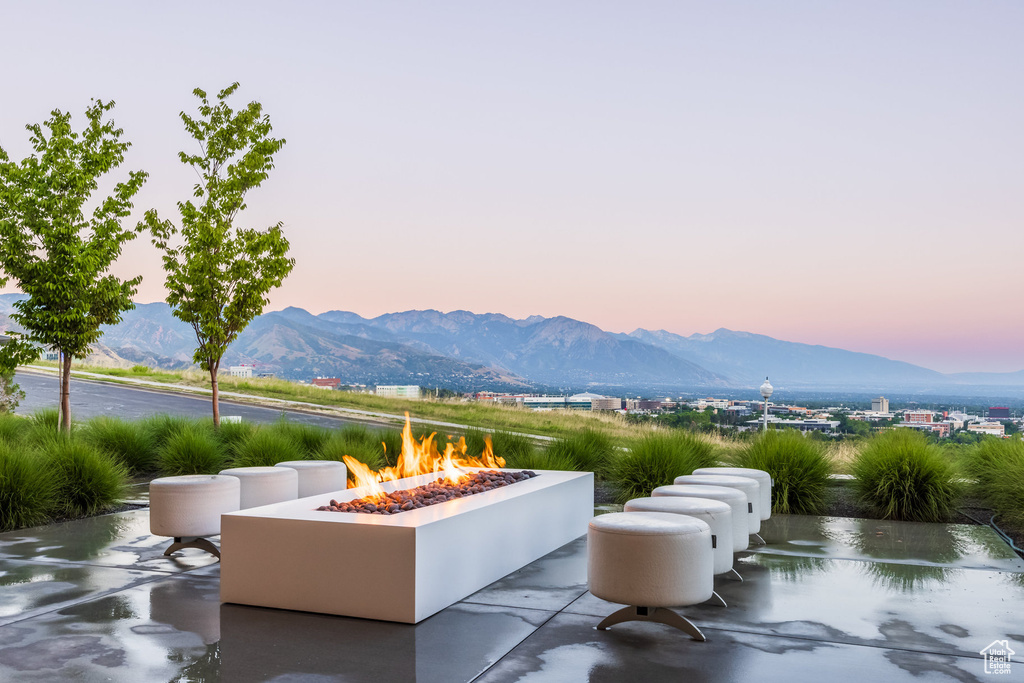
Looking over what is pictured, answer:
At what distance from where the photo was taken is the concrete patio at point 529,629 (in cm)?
361

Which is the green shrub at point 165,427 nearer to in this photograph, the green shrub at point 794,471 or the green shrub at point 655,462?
the green shrub at point 655,462

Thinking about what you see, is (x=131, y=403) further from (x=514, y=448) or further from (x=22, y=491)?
(x=514, y=448)

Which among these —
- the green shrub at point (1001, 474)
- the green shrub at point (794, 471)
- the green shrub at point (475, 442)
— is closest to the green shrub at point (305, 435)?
the green shrub at point (475, 442)

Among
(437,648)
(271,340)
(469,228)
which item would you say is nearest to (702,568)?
(437,648)

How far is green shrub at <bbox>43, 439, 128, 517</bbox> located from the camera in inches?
304

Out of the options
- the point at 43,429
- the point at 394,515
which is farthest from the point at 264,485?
the point at 43,429

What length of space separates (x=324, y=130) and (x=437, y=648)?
15796mm

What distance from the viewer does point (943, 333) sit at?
23.0 metres

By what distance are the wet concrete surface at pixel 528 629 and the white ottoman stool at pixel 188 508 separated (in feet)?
0.73

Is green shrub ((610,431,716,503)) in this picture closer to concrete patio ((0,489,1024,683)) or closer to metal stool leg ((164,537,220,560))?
concrete patio ((0,489,1024,683))

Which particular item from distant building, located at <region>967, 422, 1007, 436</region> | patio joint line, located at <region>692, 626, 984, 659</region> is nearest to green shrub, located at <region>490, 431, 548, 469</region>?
patio joint line, located at <region>692, 626, 984, 659</region>

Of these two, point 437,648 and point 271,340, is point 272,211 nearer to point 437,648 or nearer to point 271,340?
point 437,648

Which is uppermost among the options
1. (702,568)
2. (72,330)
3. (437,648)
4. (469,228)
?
(469,228)

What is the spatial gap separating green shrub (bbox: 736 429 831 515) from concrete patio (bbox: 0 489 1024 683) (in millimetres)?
2118
